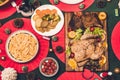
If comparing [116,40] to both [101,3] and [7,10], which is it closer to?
[101,3]

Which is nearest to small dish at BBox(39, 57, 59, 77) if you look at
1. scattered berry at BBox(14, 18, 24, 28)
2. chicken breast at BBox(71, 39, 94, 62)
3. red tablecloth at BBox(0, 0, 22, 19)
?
chicken breast at BBox(71, 39, 94, 62)

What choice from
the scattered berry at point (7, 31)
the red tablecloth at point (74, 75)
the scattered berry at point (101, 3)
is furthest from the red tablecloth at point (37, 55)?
the scattered berry at point (101, 3)

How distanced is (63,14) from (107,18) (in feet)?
1.38

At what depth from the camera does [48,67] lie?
339 cm

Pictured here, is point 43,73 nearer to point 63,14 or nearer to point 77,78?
point 77,78

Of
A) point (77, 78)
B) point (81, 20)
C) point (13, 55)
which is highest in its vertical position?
point (81, 20)

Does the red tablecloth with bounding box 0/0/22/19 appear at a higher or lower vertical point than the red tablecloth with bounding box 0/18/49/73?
higher

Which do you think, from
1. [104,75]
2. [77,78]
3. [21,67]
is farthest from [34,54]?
[104,75]

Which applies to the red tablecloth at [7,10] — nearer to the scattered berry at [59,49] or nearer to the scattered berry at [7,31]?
the scattered berry at [7,31]

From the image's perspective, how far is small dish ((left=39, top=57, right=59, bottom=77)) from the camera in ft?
11.1

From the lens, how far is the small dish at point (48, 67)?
11.1 ft

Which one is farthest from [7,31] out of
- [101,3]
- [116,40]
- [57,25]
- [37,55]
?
[116,40]

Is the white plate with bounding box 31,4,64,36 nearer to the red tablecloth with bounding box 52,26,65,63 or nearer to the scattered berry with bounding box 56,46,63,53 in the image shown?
the red tablecloth with bounding box 52,26,65,63

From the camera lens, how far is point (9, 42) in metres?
3.43
